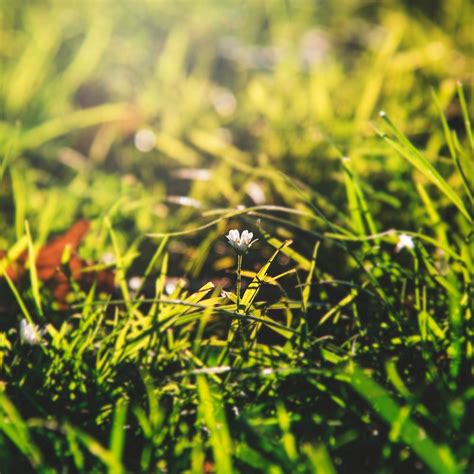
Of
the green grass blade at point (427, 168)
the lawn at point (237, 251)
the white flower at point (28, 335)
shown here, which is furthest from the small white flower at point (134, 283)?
the green grass blade at point (427, 168)

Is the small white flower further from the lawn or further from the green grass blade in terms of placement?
the green grass blade

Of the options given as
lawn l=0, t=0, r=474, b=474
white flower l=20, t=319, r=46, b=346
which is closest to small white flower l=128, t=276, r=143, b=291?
lawn l=0, t=0, r=474, b=474

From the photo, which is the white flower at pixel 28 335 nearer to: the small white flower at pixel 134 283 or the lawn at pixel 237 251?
the lawn at pixel 237 251

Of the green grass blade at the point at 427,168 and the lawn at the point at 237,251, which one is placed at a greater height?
the green grass blade at the point at 427,168

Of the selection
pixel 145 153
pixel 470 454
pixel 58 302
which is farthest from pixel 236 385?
pixel 145 153

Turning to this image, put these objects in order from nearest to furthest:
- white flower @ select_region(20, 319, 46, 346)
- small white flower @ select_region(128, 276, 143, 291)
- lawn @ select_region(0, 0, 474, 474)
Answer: lawn @ select_region(0, 0, 474, 474) < white flower @ select_region(20, 319, 46, 346) < small white flower @ select_region(128, 276, 143, 291)

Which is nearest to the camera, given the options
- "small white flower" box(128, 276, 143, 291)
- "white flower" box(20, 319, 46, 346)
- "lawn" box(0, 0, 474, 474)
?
"lawn" box(0, 0, 474, 474)

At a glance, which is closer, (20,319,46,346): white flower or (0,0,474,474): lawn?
(0,0,474,474): lawn

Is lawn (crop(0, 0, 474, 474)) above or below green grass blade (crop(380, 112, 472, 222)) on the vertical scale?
below

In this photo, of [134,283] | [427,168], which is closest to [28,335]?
[134,283]
